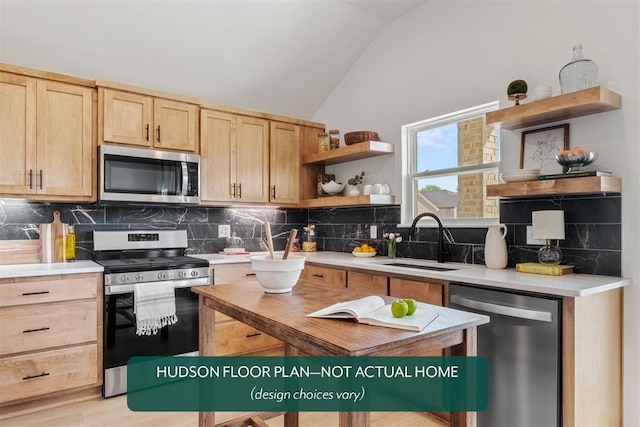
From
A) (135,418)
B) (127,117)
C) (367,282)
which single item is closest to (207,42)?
(127,117)

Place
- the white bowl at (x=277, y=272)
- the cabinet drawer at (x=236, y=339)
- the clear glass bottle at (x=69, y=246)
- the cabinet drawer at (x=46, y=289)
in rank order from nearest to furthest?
the white bowl at (x=277, y=272)
the cabinet drawer at (x=46, y=289)
the clear glass bottle at (x=69, y=246)
the cabinet drawer at (x=236, y=339)

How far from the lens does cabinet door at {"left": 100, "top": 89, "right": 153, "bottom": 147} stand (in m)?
3.12

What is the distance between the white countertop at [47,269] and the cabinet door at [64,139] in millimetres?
520

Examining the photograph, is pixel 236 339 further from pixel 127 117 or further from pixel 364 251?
pixel 127 117

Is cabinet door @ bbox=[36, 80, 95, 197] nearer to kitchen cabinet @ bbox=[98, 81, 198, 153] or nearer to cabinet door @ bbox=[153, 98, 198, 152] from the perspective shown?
kitchen cabinet @ bbox=[98, 81, 198, 153]

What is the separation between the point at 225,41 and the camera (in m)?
3.45

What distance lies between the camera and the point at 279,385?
2.91 m

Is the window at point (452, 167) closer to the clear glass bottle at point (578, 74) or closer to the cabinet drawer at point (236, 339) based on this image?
the clear glass bottle at point (578, 74)

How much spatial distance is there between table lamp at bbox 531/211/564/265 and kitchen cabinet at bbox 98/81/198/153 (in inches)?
107

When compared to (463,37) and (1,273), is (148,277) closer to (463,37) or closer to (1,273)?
(1,273)

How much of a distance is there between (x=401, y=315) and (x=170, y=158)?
265 cm

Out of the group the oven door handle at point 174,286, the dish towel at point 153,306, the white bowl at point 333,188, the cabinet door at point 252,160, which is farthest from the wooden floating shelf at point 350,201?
the dish towel at point 153,306

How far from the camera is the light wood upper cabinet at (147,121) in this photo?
3.13m

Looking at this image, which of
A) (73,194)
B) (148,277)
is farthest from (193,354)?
(73,194)
